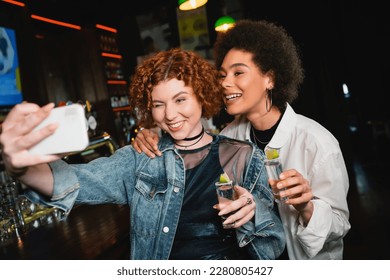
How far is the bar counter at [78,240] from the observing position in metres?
1.24

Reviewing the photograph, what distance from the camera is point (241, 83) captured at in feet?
4.50

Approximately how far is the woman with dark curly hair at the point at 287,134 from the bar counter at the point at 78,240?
0.46 m

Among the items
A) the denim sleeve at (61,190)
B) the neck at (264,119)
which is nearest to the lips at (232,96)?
the neck at (264,119)

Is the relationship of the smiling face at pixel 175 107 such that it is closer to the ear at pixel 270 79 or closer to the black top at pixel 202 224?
the black top at pixel 202 224

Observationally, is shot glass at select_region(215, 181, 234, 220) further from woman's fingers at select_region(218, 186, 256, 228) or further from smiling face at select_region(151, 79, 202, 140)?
smiling face at select_region(151, 79, 202, 140)

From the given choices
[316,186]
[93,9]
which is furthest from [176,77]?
[93,9]

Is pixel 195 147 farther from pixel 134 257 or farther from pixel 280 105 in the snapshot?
pixel 280 105

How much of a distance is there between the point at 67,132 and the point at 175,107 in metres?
0.40

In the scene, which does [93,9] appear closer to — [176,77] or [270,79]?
[270,79]

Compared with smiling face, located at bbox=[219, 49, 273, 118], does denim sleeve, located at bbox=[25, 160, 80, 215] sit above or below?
below

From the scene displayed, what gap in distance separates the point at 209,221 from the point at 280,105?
756 mm

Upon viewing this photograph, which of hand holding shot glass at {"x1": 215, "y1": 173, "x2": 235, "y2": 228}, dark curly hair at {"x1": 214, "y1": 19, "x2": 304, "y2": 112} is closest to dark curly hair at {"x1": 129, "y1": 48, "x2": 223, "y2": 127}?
hand holding shot glass at {"x1": 215, "y1": 173, "x2": 235, "y2": 228}

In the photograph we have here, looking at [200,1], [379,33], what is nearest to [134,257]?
[379,33]

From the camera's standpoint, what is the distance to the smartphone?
2.18 feet
